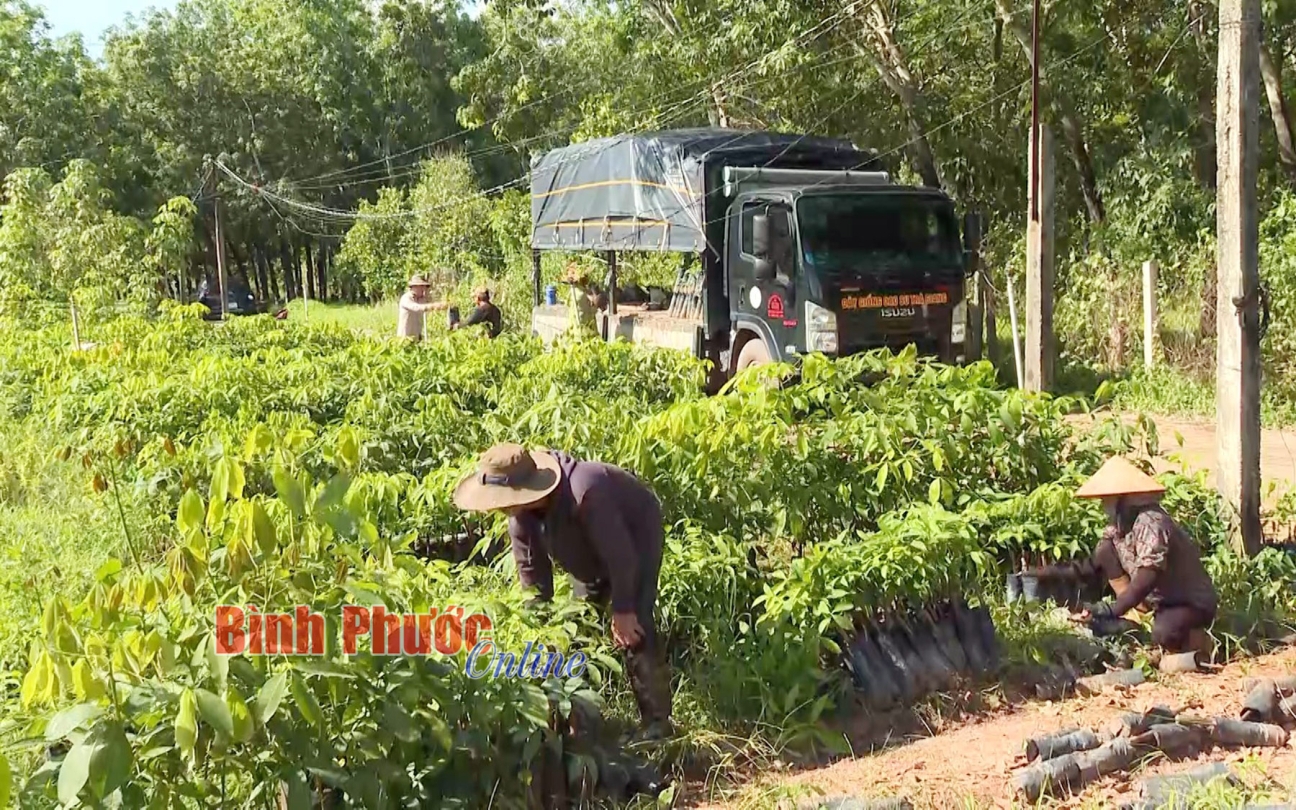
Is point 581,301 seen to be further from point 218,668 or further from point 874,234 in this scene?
point 218,668

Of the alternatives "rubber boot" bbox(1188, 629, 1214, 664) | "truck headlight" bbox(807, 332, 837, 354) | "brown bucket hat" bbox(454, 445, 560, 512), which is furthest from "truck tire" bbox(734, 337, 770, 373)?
"brown bucket hat" bbox(454, 445, 560, 512)

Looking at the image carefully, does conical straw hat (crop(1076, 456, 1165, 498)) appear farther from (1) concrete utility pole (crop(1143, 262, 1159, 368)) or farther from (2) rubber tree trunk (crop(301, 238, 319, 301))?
(2) rubber tree trunk (crop(301, 238, 319, 301))

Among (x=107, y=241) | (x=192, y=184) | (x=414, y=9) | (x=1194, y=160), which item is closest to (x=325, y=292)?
(x=192, y=184)

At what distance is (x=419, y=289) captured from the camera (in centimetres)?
1257

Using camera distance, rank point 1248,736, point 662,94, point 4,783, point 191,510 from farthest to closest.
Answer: point 662,94, point 1248,736, point 191,510, point 4,783

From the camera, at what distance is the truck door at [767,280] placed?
10.5 meters

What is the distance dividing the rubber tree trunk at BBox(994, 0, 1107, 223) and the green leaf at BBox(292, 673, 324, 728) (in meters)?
12.0

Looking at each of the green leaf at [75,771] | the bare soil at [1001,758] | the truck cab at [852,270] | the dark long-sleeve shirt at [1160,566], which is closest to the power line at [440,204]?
the truck cab at [852,270]

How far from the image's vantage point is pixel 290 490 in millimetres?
2809

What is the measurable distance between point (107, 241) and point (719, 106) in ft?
35.2

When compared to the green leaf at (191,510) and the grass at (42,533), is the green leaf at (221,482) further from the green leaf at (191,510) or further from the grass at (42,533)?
the grass at (42,533)

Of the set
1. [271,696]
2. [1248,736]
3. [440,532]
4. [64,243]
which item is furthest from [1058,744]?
[64,243]

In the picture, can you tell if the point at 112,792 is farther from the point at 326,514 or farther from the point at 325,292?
the point at 325,292

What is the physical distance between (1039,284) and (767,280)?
2.36m
